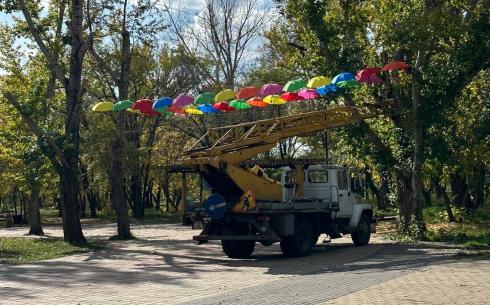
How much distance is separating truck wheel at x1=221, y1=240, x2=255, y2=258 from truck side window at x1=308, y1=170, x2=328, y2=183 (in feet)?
10.2

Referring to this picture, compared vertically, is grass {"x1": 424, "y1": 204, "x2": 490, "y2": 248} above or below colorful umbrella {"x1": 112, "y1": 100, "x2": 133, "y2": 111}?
below

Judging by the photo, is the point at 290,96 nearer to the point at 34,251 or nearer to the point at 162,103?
the point at 162,103

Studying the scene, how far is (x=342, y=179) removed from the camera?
21672 mm

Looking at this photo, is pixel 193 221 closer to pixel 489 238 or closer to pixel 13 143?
pixel 489 238

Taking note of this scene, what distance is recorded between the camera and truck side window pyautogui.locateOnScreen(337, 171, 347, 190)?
2148 centimetres

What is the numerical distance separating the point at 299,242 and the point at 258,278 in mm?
4632

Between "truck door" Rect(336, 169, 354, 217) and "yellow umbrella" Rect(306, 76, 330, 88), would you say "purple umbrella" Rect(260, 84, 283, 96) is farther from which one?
"truck door" Rect(336, 169, 354, 217)

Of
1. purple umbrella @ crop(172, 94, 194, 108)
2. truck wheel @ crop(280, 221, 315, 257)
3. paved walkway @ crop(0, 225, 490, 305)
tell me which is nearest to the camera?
paved walkway @ crop(0, 225, 490, 305)

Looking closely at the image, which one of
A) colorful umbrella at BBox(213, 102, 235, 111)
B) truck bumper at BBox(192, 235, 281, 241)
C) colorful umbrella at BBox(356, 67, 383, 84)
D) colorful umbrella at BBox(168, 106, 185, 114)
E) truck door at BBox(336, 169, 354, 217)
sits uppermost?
colorful umbrella at BBox(356, 67, 383, 84)

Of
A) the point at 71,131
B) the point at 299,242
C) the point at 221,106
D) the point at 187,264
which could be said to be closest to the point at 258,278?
the point at 187,264

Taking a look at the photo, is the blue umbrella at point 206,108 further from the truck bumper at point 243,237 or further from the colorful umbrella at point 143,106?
the truck bumper at point 243,237

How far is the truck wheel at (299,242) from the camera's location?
1877 cm

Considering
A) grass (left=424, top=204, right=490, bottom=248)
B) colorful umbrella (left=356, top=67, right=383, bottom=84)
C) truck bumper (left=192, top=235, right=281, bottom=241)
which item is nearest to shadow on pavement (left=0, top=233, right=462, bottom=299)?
truck bumper (left=192, top=235, right=281, bottom=241)

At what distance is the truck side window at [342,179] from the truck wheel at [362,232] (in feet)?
4.70
